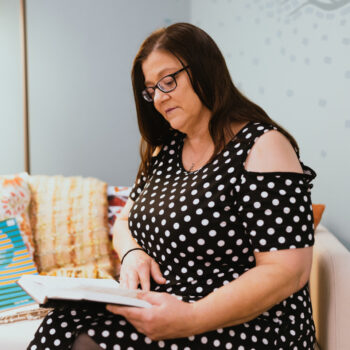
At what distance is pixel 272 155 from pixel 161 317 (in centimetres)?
41

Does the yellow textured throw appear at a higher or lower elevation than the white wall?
lower

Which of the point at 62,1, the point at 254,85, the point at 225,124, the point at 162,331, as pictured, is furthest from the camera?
the point at 62,1

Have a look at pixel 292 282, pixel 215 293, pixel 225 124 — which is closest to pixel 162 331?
pixel 215 293

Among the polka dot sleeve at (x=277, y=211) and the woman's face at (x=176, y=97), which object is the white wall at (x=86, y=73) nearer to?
the woman's face at (x=176, y=97)

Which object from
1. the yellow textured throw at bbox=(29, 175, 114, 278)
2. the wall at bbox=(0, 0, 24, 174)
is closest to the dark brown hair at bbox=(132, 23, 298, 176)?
the yellow textured throw at bbox=(29, 175, 114, 278)

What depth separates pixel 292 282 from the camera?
0.89 metres

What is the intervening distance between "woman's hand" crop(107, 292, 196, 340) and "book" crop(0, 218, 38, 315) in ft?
3.01

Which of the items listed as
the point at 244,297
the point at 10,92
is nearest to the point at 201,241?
the point at 244,297

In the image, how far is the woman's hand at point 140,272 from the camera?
107 cm

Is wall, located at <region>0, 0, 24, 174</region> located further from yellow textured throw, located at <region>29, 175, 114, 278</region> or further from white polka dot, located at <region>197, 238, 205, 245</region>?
white polka dot, located at <region>197, 238, 205, 245</region>

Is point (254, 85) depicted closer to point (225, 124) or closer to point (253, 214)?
point (225, 124)

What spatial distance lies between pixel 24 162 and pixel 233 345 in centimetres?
219

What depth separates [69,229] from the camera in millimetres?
1900

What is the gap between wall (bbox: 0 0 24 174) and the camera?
8.72 ft
